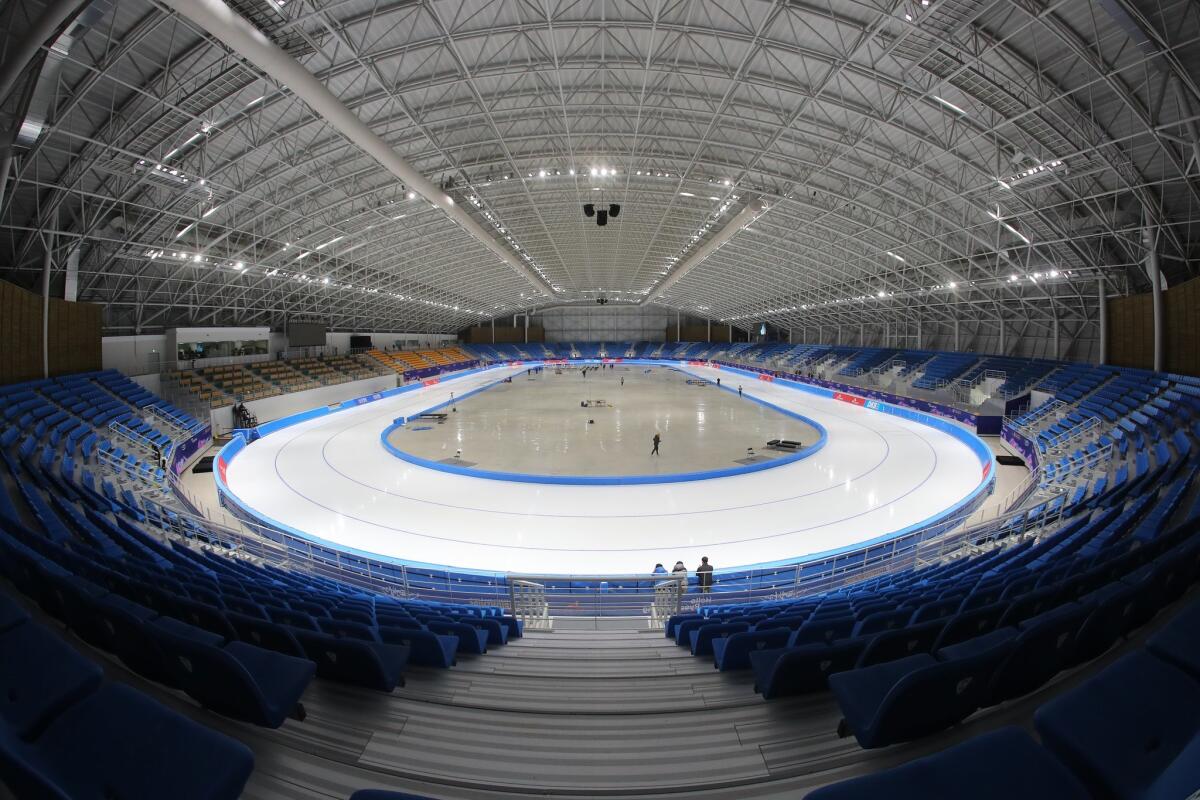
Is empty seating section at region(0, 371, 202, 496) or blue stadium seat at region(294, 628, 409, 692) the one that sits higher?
blue stadium seat at region(294, 628, 409, 692)

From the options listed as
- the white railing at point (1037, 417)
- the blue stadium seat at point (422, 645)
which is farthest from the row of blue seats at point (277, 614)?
the white railing at point (1037, 417)

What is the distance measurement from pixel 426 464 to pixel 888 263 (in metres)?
34.1

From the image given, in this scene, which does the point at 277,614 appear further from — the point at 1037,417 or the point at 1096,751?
the point at 1037,417

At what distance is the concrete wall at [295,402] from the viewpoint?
98.1ft

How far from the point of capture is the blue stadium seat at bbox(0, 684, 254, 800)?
1.73m

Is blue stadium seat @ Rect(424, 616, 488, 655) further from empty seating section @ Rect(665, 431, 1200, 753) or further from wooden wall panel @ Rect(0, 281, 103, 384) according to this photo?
wooden wall panel @ Rect(0, 281, 103, 384)

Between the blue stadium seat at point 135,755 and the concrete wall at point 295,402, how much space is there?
32035 mm

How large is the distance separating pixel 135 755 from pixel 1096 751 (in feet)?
10.6

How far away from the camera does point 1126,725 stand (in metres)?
1.79

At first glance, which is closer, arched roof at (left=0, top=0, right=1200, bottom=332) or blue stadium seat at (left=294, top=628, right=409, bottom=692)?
blue stadium seat at (left=294, top=628, right=409, bottom=692)

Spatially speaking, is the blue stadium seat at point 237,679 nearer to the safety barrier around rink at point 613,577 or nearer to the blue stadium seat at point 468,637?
the blue stadium seat at point 468,637

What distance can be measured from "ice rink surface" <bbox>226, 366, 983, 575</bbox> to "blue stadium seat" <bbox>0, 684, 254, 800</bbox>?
10917 mm

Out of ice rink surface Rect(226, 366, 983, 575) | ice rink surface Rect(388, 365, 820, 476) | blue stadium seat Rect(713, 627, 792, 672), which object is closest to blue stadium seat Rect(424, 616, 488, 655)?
blue stadium seat Rect(713, 627, 792, 672)

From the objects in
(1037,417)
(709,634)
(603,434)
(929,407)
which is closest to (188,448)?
(603,434)
